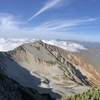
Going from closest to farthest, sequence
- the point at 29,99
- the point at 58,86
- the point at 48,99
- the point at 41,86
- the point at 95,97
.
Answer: the point at 95,97
the point at 29,99
the point at 48,99
the point at 41,86
the point at 58,86

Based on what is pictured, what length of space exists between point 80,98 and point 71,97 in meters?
1.76

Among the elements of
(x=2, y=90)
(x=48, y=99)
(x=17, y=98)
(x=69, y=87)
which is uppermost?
(x=2, y=90)

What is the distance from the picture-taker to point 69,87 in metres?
194

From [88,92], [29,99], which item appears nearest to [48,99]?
[29,99]

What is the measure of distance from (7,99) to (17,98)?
303 inches

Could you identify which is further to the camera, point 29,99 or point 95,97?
point 29,99

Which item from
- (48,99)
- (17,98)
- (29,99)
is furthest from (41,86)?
(17,98)

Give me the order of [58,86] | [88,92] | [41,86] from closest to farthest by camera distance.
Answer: [88,92], [41,86], [58,86]

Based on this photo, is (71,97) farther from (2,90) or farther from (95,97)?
(2,90)

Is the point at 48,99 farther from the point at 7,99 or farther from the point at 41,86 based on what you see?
the point at 41,86

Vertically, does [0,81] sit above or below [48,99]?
above

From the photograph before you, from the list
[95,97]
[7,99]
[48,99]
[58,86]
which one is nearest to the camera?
[95,97]

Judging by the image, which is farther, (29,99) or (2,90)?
(29,99)

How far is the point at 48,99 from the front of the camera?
87312 mm
